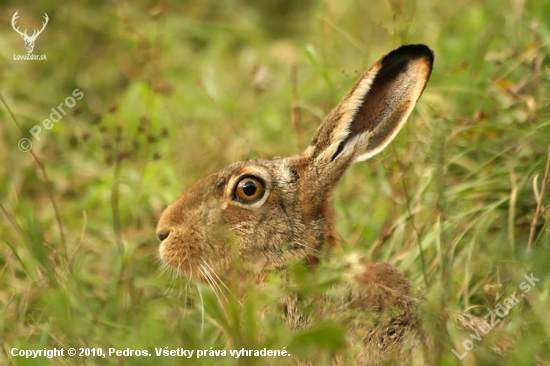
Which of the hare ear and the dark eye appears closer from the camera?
the hare ear

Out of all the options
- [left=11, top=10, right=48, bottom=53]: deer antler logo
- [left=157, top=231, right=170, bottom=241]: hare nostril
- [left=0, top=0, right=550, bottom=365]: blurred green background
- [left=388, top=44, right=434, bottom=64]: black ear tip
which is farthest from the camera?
[left=11, top=10, right=48, bottom=53]: deer antler logo

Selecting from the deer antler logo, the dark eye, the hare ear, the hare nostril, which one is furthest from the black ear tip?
the deer antler logo

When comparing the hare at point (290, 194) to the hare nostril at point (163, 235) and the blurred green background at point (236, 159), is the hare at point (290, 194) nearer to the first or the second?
the hare nostril at point (163, 235)

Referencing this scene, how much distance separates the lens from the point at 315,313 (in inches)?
148

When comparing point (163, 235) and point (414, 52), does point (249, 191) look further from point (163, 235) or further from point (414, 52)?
point (414, 52)

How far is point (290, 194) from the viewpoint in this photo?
452 cm

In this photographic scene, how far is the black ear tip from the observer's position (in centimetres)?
430

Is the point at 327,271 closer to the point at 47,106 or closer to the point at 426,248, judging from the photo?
the point at 426,248

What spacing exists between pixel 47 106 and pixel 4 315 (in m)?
3.58

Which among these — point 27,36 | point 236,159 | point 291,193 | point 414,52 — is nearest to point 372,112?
point 414,52

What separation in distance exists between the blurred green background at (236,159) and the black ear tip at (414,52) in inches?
17.9

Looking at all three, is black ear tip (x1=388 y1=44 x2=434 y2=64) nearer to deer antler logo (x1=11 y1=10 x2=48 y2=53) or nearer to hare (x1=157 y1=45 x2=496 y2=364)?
hare (x1=157 y1=45 x2=496 y2=364)

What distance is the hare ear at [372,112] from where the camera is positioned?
439cm

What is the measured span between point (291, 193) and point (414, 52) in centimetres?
105
